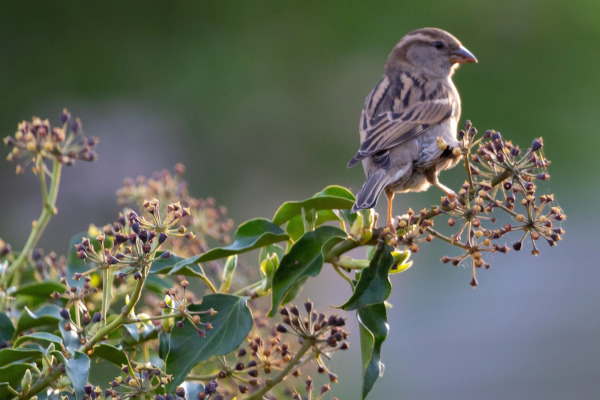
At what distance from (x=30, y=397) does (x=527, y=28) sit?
13.9 ft

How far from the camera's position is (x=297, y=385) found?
5.53ft

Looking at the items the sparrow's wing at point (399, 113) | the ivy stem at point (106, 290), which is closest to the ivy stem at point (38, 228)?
the ivy stem at point (106, 290)

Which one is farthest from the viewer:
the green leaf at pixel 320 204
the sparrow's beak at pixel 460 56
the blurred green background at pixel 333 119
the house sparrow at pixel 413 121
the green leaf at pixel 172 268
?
the blurred green background at pixel 333 119

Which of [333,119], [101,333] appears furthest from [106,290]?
[333,119]

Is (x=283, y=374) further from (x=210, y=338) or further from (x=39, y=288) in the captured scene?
(x=39, y=288)

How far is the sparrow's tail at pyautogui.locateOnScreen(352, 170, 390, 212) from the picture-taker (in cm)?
151

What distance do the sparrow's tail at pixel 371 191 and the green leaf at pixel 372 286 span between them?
17cm

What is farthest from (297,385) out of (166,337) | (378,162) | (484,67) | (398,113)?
(484,67)

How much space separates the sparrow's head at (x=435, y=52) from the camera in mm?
2857

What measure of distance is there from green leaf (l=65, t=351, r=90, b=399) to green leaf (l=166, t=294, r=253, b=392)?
136 mm

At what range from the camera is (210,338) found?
1.29m

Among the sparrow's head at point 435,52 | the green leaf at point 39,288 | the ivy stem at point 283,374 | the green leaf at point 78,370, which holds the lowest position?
the green leaf at point 78,370

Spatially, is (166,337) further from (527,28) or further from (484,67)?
(527,28)

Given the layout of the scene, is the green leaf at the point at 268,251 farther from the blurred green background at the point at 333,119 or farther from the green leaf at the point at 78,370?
the blurred green background at the point at 333,119
